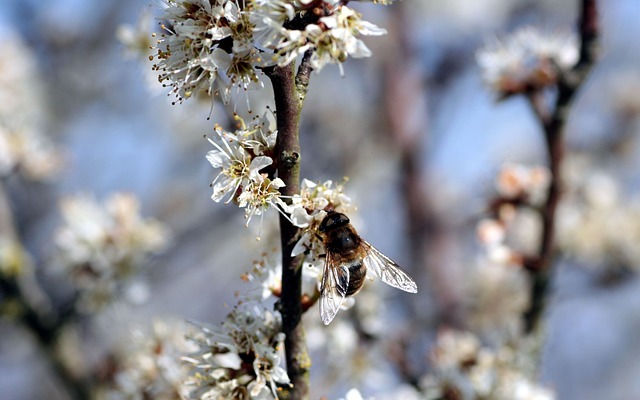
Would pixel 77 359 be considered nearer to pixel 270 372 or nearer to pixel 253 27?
pixel 270 372

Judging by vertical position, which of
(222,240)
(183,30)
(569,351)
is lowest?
(183,30)

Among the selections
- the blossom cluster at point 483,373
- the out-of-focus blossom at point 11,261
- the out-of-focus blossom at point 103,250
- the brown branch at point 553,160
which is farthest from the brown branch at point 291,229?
the out-of-focus blossom at point 11,261

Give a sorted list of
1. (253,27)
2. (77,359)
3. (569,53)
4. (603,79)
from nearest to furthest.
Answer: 1. (253,27)
2. (569,53)
3. (77,359)
4. (603,79)

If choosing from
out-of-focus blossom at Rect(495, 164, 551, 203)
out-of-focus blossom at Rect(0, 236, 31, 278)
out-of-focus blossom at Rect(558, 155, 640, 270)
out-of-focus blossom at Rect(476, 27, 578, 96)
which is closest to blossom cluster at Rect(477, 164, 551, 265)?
out-of-focus blossom at Rect(495, 164, 551, 203)

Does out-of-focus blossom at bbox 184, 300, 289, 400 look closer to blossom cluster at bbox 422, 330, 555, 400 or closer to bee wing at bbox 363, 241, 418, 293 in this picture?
bee wing at bbox 363, 241, 418, 293

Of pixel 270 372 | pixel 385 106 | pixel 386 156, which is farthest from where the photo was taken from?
pixel 386 156

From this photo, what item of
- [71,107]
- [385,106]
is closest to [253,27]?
[385,106]
